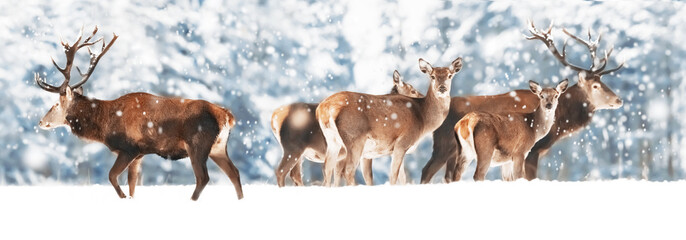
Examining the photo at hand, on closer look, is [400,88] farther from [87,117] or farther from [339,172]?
[87,117]

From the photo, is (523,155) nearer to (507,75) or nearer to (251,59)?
(507,75)

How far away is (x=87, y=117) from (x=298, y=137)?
228cm

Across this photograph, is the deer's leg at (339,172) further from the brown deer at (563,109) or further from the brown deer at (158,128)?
the brown deer at (158,128)

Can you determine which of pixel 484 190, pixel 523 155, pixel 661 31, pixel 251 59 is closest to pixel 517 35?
pixel 661 31

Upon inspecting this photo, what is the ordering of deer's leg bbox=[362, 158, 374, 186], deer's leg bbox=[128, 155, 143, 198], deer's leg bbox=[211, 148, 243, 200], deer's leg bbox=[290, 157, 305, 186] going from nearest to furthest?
1. deer's leg bbox=[211, 148, 243, 200]
2. deer's leg bbox=[128, 155, 143, 198]
3. deer's leg bbox=[362, 158, 374, 186]
4. deer's leg bbox=[290, 157, 305, 186]

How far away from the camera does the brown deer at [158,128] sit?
6.86 meters

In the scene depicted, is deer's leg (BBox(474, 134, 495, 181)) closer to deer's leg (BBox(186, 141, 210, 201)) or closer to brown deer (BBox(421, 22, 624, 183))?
brown deer (BBox(421, 22, 624, 183))

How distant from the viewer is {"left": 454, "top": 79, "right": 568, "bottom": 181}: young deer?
788 centimetres

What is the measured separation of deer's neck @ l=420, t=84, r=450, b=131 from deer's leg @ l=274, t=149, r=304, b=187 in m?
1.25

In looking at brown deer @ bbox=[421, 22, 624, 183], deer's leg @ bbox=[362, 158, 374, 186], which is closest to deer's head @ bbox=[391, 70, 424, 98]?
brown deer @ bbox=[421, 22, 624, 183]

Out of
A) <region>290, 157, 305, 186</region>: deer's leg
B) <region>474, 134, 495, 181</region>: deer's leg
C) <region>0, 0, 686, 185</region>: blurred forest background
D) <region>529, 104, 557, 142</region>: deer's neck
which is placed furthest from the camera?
<region>0, 0, 686, 185</region>: blurred forest background

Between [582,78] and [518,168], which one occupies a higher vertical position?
[582,78]

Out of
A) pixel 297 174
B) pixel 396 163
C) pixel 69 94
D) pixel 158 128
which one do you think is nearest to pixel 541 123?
pixel 396 163

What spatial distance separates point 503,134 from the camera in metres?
7.98
